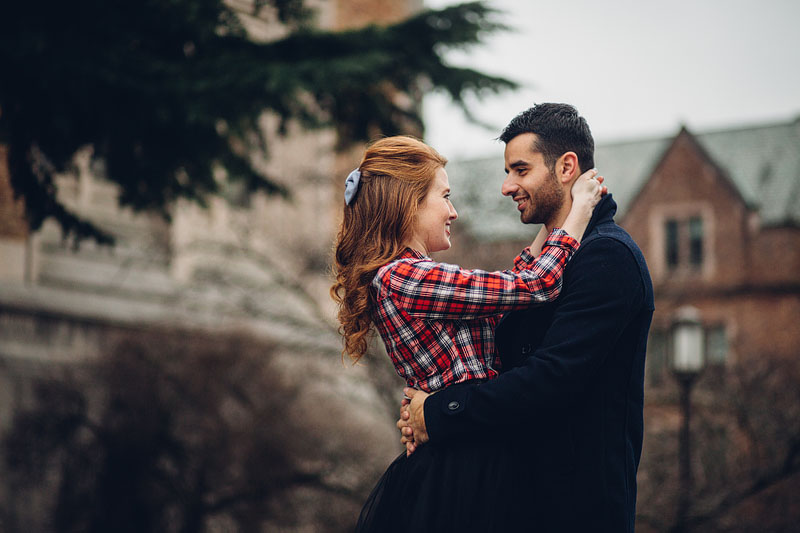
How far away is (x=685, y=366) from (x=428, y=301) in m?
9.52

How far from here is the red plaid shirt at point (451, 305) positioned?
296 cm

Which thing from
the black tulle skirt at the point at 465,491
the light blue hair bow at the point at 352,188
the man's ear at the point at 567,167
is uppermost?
the man's ear at the point at 567,167

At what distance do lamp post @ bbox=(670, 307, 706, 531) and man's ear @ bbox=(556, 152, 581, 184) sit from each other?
30.0 feet

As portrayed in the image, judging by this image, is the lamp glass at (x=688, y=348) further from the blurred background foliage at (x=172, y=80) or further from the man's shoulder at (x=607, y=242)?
the man's shoulder at (x=607, y=242)

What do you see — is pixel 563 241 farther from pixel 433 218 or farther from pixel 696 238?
pixel 696 238

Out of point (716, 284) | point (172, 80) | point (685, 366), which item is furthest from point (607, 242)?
point (716, 284)

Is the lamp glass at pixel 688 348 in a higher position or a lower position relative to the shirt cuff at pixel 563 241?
lower

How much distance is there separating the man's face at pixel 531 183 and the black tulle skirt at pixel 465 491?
0.78 metres

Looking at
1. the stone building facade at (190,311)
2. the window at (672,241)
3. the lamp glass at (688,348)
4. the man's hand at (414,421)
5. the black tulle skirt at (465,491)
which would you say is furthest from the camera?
the window at (672,241)

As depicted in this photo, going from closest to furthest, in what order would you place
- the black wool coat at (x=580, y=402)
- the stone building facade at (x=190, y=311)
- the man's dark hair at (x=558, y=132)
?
1. the black wool coat at (x=580, y=402)
2. the man's dark hair at (x=558, y=132)
3. the stone building facade at (x=190, y=311)

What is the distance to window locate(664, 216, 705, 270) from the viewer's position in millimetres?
29719

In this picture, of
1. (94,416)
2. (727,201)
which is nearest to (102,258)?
(94,416)

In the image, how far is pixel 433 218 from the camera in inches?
129

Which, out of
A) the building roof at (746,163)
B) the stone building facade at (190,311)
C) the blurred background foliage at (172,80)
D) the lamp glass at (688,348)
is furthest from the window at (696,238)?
the blurred background foliage at (172,80)
